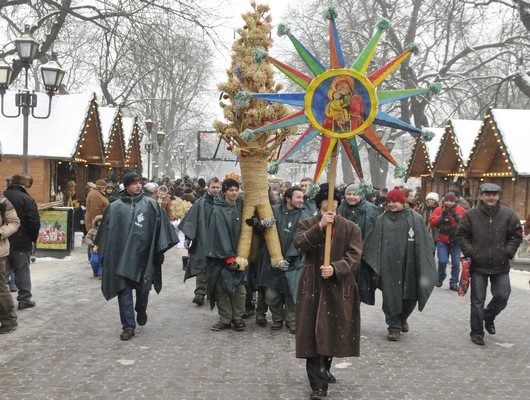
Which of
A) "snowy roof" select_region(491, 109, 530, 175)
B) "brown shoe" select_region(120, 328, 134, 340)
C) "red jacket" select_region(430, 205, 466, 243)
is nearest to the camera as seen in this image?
"brown shoe" select_region(120, 328, 134, 340)

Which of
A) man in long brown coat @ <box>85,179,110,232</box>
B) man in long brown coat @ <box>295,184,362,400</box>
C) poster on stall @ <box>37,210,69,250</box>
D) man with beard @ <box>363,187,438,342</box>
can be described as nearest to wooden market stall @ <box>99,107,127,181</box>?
poster on stall @ <box>37,210,69,250</box>

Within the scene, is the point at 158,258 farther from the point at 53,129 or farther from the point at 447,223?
the point at 53,129

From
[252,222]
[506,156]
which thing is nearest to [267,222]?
[252,222]

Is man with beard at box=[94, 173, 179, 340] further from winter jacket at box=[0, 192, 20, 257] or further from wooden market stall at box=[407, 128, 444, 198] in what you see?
wooden market stall at box=[407, 128, 444, 198]

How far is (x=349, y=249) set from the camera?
4887 mm

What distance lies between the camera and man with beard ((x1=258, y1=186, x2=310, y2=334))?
7.05 m

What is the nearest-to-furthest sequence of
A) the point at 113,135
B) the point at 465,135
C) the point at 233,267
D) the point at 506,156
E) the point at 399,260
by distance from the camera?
the point at 399,260
the point at 233,267
the point at 506,156
the point at 465,135
the point at 113,135

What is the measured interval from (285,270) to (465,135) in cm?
1313

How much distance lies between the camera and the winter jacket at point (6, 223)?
6.64 m

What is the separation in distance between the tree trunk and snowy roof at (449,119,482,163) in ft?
36.9

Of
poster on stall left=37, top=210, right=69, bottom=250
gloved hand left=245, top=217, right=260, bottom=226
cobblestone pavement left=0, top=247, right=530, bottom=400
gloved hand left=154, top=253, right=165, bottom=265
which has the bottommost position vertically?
cobblestone pavement left=0, top=247, right=530, bottom=400

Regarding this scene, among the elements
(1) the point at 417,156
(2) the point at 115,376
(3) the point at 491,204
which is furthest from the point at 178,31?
(1) the point at 417,156

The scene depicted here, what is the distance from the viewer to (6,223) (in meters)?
6.75

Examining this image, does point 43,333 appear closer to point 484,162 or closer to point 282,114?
point 282,114
